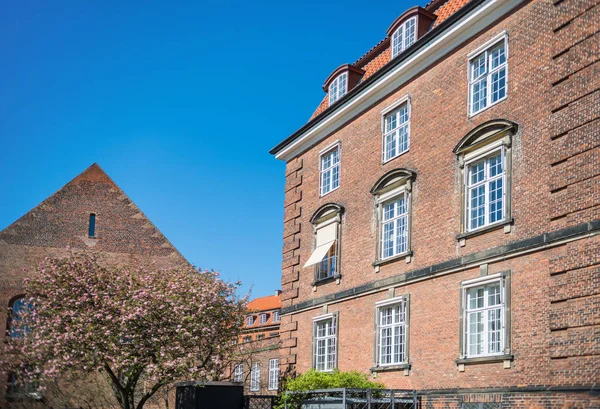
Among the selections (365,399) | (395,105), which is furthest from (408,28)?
(365,399)

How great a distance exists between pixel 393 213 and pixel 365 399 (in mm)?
5483

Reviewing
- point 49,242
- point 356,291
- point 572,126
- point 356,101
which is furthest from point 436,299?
point 49,242

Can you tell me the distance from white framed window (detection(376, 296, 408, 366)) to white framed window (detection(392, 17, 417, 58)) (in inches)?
296

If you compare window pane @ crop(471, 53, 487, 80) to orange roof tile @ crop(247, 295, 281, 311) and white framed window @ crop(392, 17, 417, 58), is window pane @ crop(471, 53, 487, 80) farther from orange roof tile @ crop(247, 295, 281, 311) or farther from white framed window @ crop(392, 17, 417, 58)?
orange roof tile @ crop(247, 295, 281, 311)

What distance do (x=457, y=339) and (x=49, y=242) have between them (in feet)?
97.1

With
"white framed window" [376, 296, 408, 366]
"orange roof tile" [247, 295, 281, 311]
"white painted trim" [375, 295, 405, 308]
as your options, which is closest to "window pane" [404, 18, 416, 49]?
"white painted trim" [375, 295, 405, 308]


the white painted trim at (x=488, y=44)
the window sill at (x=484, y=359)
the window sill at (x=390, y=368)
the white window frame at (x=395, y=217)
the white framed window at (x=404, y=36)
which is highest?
the white framed window at (x=404, y=36)

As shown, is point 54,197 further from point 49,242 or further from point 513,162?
point 513,162

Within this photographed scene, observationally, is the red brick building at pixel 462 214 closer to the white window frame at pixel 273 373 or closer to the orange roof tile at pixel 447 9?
the orange roof tile at pixel 447 9

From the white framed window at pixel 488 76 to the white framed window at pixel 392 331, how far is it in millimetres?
5556

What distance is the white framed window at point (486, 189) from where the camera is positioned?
1811cm

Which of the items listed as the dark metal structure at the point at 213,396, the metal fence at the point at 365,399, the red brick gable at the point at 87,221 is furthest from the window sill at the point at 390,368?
the red brick gable at the point at 87,221

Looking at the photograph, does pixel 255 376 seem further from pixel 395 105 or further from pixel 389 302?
pixel 395 105

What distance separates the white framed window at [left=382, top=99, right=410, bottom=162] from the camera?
2242 cm
